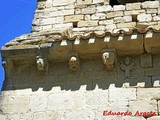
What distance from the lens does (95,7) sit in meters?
7.06

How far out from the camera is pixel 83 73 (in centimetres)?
596

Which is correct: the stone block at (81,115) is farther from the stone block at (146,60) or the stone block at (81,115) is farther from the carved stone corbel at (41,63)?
the stone block at (146,60)

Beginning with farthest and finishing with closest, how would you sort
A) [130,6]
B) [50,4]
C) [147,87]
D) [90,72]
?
[50,4] < [130,6] < [90,72] < [147,87]

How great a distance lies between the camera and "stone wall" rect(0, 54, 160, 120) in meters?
5.45

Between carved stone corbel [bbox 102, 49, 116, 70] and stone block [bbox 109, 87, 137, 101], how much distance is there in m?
0.40

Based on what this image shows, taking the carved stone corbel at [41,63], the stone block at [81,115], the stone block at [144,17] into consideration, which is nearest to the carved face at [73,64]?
the carved stone corbel at [41,63]

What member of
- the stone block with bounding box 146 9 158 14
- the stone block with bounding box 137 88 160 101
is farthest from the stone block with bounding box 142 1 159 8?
the stone block with bounding box 137 88 160 101

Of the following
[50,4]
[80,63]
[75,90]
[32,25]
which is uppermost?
[50,4]

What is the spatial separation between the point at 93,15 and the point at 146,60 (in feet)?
4.87

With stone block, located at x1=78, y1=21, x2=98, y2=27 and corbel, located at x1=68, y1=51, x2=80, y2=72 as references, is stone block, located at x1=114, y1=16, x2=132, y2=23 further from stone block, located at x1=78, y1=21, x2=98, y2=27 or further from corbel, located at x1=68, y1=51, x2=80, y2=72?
corbel, located at x1=68, y1=51, x2=80, y2=72

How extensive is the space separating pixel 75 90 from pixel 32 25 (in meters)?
1.74

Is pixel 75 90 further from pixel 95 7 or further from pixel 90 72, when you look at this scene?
pixel 95 7

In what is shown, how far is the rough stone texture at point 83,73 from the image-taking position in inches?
217

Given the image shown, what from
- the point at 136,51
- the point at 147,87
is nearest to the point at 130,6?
the point at 136,51
